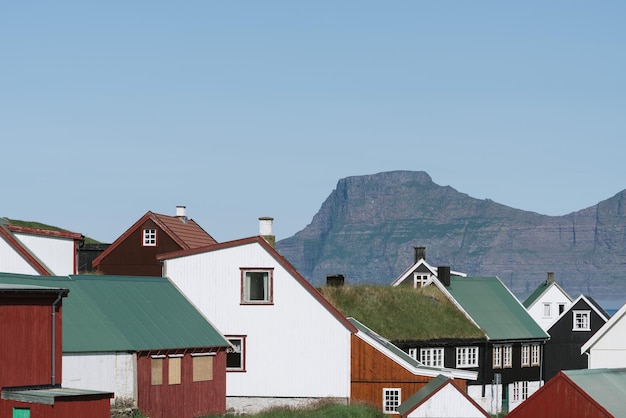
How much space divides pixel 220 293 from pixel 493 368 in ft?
103

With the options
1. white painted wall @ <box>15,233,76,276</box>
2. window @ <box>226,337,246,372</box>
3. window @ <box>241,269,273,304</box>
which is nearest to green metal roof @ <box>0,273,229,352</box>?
window @ <box>226,337,246,372</box>

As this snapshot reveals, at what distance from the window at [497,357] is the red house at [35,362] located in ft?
147

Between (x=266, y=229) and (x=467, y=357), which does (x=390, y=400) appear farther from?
(x=467, y=357)

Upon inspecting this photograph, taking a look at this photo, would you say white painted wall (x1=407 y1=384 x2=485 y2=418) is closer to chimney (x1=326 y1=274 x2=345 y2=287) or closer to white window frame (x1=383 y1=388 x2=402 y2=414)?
white window frame (x1=383 y1=388 x2=402 y2=414)

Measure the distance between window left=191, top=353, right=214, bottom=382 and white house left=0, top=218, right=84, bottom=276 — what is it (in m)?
6.66

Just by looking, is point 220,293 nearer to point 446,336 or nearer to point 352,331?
point 352,331

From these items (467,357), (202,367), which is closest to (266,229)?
(202,367)

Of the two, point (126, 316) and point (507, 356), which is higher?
point (126, 316)

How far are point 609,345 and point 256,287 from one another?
2148 centimetres

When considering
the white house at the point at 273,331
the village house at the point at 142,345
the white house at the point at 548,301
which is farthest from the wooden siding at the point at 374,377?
the white house at the point at 548,301

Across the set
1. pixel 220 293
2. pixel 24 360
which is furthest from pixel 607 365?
pixel 24 360

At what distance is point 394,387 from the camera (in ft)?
186

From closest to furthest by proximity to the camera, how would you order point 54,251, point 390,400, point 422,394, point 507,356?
point 54,251, point 422,394, point 390,400, point 507,356

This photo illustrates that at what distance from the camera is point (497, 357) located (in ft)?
269
